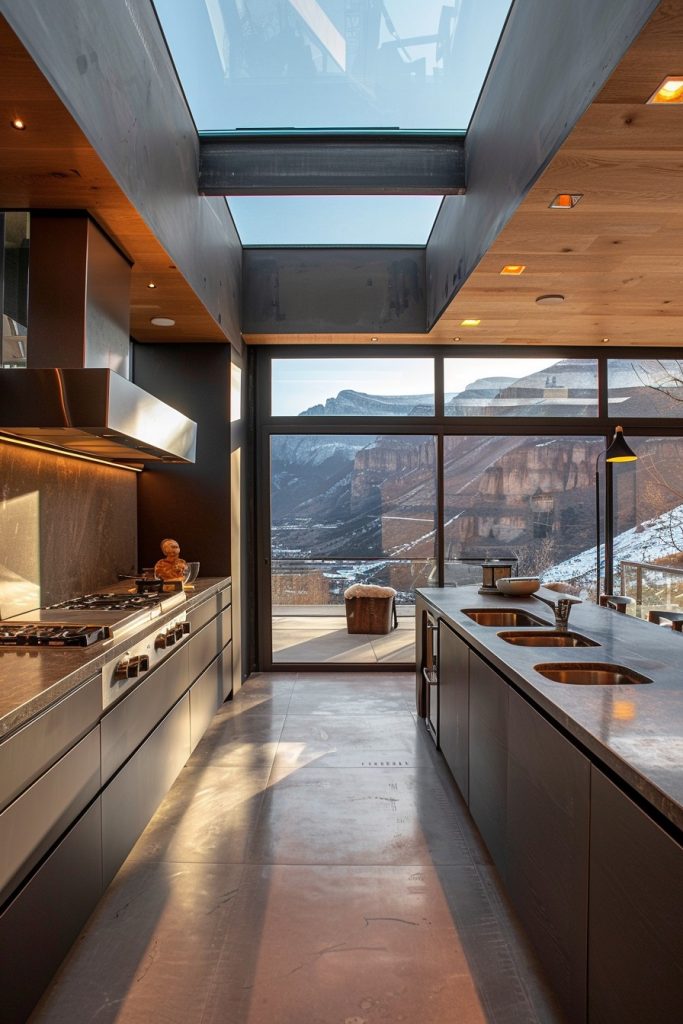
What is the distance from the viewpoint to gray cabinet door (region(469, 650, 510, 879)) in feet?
6.90

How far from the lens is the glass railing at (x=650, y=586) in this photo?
5.62 metres

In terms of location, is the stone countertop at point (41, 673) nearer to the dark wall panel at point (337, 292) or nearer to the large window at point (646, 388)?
the dark wall panel at point (337, 292)

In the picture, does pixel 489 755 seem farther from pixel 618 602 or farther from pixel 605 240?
pixel 605 240

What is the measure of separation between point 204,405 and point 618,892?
13.2 ft

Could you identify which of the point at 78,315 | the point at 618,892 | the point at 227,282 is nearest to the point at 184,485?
the point at 227,282

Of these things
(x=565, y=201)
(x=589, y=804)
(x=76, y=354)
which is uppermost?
(x=565, y=201)

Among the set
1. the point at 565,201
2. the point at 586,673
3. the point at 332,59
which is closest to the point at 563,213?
the point at 565,201

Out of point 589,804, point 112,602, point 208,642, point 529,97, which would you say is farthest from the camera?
point 208,642

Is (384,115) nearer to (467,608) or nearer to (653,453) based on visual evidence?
(467,608)

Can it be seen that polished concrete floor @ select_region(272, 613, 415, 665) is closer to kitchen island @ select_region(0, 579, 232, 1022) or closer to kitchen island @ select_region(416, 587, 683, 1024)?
kitchen island @ select_region(0, 579, 232, 1022)

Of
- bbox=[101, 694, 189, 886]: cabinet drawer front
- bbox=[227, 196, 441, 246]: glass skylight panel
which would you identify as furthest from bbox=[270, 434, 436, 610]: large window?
bbox=[101, 694, 189, 886]: cabinet drawer front

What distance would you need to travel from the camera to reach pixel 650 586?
5676 millimetres

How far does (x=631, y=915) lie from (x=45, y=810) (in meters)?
1.36

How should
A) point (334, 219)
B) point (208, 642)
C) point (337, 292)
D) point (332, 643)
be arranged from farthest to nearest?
point (332, 643)
point (337, 292)
point (334, 219)
point (208, 642)
